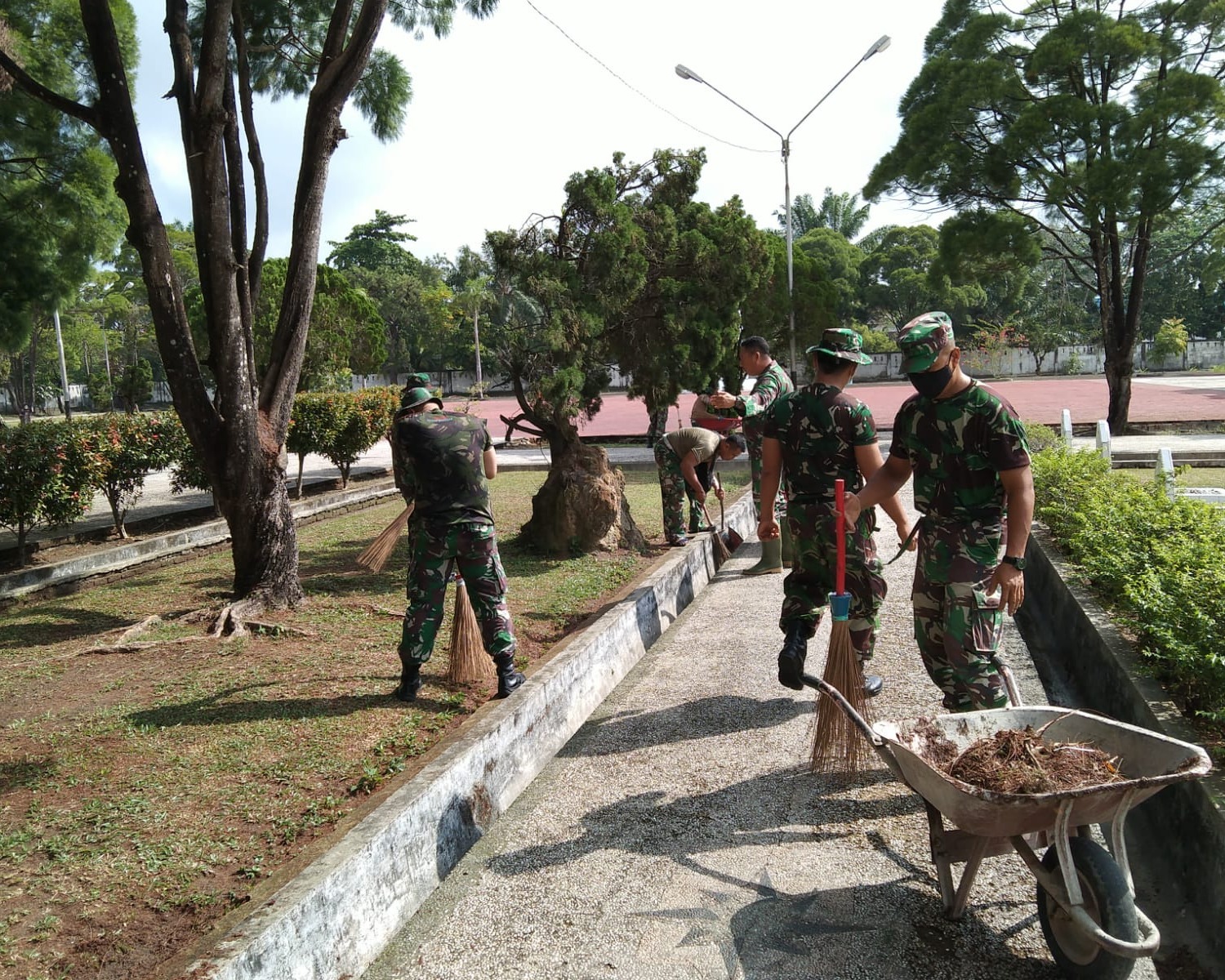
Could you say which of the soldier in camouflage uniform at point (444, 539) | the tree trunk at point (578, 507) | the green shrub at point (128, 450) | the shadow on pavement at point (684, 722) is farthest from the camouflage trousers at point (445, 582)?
the green shrub at point (128, 450)

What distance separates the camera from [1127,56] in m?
16.0

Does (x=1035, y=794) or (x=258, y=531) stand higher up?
(x=258, y=531)

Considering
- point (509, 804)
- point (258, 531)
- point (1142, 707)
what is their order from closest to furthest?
point (1142, 707) < point (509, 804) < point (258, 531)

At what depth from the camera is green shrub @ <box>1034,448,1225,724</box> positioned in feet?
12.4

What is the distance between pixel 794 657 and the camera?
4.19 meters

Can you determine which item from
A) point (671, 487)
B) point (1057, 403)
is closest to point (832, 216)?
point (1057, 403)

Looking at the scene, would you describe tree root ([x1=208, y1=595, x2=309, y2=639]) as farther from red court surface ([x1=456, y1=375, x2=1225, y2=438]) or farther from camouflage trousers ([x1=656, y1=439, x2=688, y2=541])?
red court surface ([x1=456, y1=375, x2=1225, y2=438])

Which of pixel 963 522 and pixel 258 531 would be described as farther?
pixel 258 531

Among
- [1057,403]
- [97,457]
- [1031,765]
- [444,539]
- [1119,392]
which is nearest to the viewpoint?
[1031,765]

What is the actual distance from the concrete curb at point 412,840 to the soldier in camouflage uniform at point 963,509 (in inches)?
72.4

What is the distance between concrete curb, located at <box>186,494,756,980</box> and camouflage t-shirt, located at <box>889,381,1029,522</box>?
80.8 inches

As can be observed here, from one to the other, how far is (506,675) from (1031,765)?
8.55 feet

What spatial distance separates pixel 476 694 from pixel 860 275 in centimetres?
5881

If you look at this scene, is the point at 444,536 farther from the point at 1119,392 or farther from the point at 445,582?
the point at 1119,392
